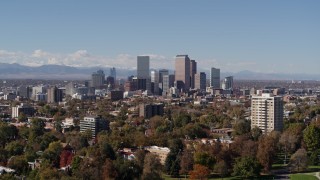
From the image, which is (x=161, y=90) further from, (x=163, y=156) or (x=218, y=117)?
(x=163, y=156)

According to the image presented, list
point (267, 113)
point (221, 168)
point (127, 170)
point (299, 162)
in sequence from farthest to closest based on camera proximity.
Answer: point (267, 113)
point (299, 162)
point (221, 168)
point (127, 170)

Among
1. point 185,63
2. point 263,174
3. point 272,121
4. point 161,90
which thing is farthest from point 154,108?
point 185,63

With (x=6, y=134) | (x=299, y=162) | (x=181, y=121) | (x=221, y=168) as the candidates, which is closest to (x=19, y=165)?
(x=221, y=168)

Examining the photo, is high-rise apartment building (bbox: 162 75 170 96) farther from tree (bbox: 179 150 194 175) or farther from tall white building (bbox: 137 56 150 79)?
tree (bbox: 179 150 194 175)

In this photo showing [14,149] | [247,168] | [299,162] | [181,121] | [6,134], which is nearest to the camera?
[247,168]

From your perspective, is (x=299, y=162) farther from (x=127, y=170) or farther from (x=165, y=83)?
(x=165, y=83)

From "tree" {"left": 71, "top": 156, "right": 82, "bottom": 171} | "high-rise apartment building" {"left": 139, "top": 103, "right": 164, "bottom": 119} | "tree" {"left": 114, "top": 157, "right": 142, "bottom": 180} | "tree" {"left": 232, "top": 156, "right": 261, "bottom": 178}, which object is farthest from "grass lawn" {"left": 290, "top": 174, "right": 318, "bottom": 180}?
"high-rise apartment building" {"left": 139, "top": 103, "right": 164, "bottom": 119}

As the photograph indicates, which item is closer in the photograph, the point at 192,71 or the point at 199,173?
the point at 199,173
